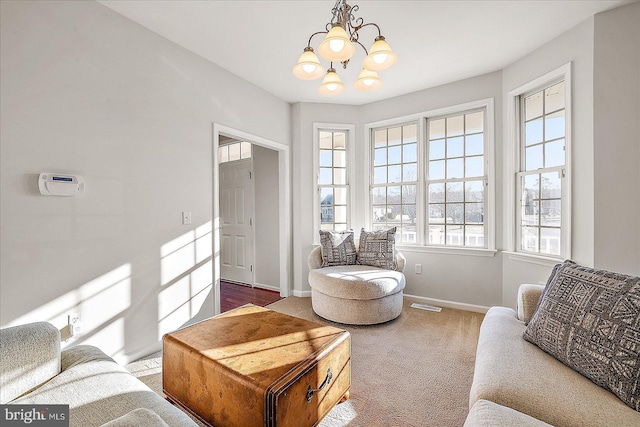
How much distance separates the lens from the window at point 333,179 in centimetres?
418

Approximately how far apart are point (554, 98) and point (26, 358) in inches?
164

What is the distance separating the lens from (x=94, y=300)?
6.93ft

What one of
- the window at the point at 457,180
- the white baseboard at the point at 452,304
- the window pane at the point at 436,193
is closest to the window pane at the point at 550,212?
the window at the point at 457,180

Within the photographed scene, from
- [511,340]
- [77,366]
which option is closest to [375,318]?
[511,340]

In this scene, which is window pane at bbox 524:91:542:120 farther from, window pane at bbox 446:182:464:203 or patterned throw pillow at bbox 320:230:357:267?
patterned throw pillow at bbox 320:230:357:267

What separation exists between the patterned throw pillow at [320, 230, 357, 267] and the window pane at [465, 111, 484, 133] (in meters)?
1.98

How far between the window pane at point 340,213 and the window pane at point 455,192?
1.37 meters

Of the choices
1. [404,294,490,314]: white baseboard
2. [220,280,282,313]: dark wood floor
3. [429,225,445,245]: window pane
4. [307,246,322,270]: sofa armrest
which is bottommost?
[220,280,282,313]: dark wood floor

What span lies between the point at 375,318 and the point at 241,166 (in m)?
3.10

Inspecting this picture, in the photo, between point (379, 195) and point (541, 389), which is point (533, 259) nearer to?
point (379, 195)

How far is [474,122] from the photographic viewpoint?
3.51 meters

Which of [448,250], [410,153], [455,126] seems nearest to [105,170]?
[410,153]

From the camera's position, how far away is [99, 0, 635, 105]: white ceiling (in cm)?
221

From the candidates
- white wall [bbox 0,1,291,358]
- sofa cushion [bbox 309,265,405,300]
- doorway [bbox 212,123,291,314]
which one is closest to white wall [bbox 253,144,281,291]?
doorway [bbox 212,123,291,314]
